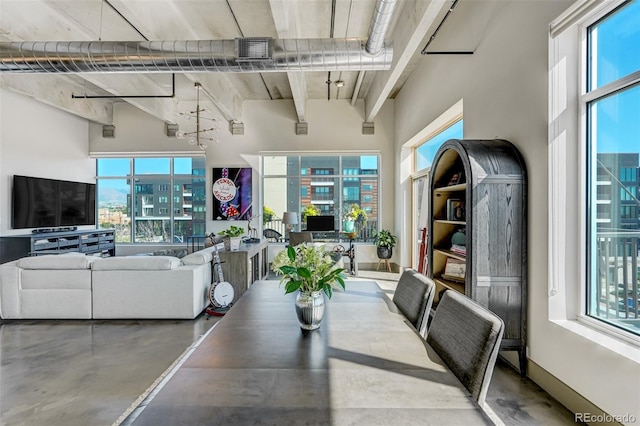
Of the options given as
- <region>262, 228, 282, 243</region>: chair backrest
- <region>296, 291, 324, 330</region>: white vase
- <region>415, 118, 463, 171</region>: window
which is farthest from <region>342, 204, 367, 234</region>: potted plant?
<region>296, 291, 324, 330</region>: white vase

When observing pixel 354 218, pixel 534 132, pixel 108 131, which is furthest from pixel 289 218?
pixel 534 132

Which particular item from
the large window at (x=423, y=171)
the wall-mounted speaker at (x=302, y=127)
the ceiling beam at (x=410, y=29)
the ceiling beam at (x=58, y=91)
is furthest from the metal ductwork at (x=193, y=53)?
the wall-mounted speaker at (x=302, y=127)

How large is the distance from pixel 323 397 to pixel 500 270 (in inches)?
80.1

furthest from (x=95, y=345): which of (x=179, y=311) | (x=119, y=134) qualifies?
(x=119, y=134)

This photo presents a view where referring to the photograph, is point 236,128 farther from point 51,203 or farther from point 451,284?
point 451,284

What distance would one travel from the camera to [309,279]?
1.52m

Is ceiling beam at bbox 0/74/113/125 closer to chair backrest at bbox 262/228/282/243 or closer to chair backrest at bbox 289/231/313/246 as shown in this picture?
chair backrest at bbox 262/228/282/243

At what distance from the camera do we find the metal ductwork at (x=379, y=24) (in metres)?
2.39

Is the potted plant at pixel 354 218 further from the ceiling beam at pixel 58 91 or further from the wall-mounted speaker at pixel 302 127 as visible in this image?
the ceiling beam at pixel 58 91

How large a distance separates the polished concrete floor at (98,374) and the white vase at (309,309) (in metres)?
1.44

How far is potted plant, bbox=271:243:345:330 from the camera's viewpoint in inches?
58.5

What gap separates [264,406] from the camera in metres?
0.93

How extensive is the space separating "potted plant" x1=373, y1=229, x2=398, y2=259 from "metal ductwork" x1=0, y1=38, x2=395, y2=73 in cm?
402

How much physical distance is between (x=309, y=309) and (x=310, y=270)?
0.62 ft
